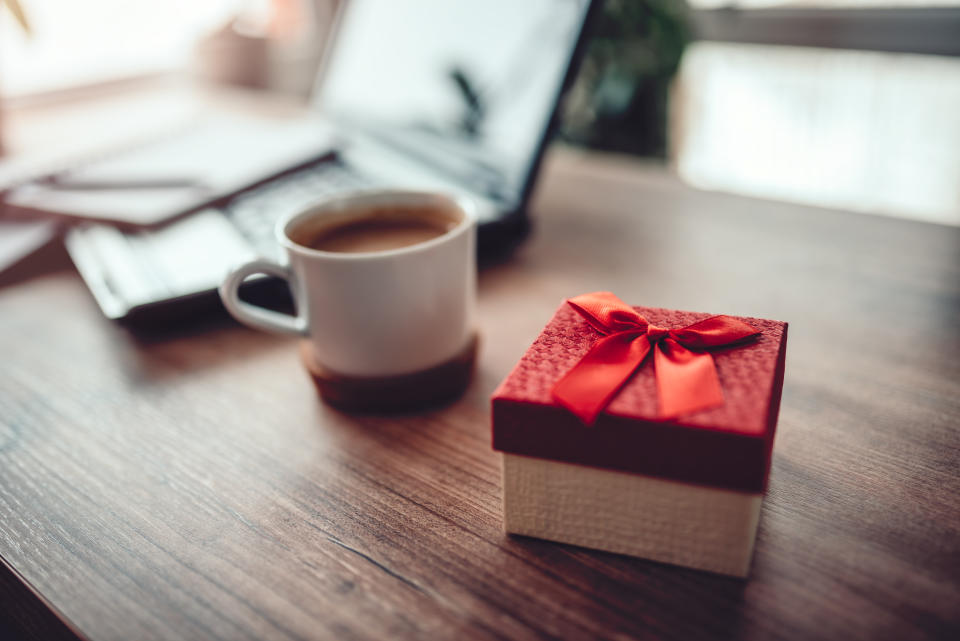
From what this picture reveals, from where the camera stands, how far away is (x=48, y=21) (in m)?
1.31

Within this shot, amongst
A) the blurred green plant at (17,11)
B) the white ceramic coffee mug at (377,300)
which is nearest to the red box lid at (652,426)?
the white ceramic coffee mug at (377,300)

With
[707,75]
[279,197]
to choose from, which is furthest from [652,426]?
[707,75]

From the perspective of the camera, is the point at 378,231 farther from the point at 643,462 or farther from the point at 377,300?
the point at 643,462

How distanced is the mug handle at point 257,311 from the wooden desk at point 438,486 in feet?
0.21

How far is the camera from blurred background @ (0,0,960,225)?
1.05 m

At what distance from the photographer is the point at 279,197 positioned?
0.71 meters

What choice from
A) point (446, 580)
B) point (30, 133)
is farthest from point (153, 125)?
point (446, 580)

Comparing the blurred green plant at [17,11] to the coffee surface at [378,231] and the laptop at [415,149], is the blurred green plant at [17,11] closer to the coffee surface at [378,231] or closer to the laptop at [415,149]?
the laptop at [415,149]

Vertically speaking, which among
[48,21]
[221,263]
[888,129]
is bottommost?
[888,129]

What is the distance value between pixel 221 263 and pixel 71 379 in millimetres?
150

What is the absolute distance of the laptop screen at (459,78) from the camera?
67 cm

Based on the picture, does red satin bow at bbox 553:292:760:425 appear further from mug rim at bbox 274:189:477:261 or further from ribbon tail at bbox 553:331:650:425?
mug rim at bbox 274:189:477:261

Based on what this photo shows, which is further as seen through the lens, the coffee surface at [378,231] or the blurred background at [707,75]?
the blurred background at [707,75]

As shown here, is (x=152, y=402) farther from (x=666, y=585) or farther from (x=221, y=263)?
(x=666, y=585)
